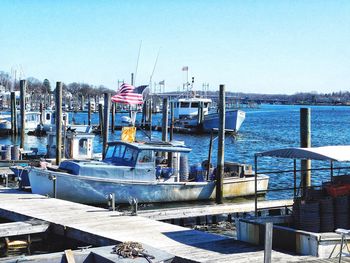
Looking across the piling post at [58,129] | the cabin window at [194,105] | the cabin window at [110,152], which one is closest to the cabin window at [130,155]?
the cabin window at [110,152]

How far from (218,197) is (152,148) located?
12.3ft

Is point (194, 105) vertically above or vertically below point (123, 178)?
above

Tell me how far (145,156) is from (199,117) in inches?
2015

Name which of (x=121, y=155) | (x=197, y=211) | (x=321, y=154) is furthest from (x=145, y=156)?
(x=321, y=154)

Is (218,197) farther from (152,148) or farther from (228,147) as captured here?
(228,147)

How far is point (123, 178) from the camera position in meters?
22.9

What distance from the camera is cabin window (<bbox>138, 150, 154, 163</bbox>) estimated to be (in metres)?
22.8

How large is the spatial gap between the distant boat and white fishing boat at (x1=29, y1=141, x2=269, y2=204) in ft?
153

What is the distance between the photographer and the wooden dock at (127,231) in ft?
43.2

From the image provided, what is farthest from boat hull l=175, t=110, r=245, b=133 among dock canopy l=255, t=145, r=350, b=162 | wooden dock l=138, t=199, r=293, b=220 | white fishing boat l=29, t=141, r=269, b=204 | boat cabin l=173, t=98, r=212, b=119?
dock canopy l=255, t=145, r=350, b=162

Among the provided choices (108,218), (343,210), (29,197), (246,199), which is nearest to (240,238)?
(343,210)

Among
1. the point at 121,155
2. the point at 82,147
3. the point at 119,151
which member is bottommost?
the point at 82,147

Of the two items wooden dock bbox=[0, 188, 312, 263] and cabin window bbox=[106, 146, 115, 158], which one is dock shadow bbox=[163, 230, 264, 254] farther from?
cabin window bbox=[106, 146, 115, 158]

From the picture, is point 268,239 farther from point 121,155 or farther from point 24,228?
point 121,155
